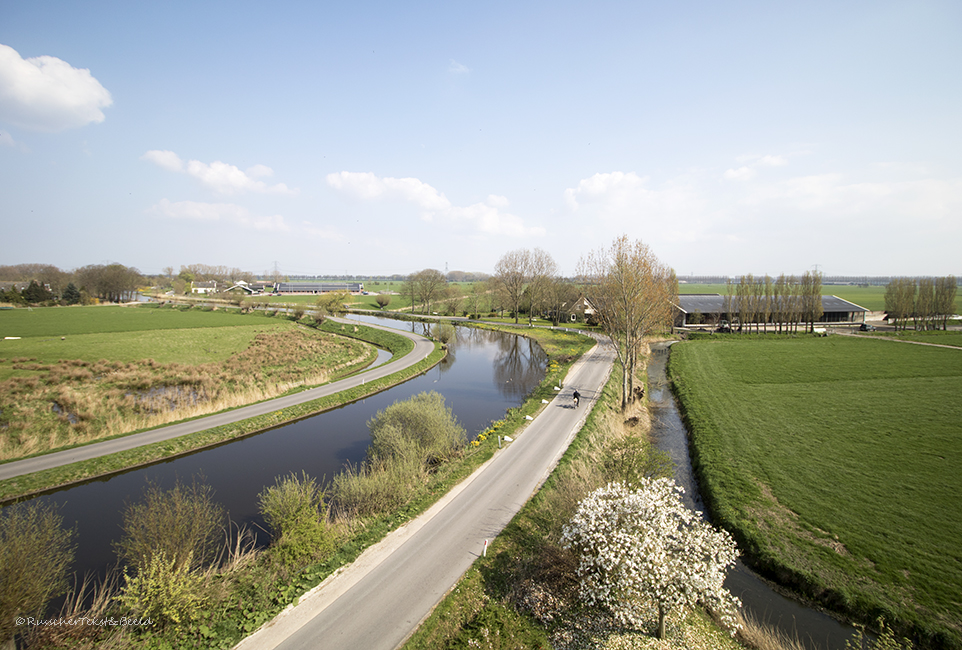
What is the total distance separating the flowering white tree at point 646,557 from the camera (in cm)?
823

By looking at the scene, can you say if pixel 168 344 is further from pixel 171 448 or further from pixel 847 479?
pixel 847 479

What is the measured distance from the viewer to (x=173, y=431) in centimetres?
2367

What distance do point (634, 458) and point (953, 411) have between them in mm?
27546

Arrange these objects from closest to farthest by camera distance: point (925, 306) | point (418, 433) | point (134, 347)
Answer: point (418, 433), point (134, 347), point (925, 306)

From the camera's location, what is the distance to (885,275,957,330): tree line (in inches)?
2445

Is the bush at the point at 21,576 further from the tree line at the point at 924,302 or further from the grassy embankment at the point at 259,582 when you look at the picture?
the tree line at the point at 924,302

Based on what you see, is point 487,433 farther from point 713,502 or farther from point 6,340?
point 6,340

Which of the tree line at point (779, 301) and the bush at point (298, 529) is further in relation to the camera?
the tree line at point (779, 301)

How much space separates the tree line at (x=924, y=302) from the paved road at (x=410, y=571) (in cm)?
7908

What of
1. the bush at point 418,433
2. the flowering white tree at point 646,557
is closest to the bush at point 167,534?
the bush at point 418,433

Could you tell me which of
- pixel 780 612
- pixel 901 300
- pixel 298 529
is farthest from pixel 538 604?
pixel 901 300

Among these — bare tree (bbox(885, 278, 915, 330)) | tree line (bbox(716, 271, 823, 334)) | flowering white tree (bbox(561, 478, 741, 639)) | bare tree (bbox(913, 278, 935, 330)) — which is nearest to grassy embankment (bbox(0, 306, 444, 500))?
flowering white tree (bbox(561, 478, 741, 639))

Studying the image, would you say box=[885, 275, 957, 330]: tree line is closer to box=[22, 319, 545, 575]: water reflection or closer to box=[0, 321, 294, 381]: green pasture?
box=[22, 319, 545, 575]: water reflection

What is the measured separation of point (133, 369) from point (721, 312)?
262 ft
